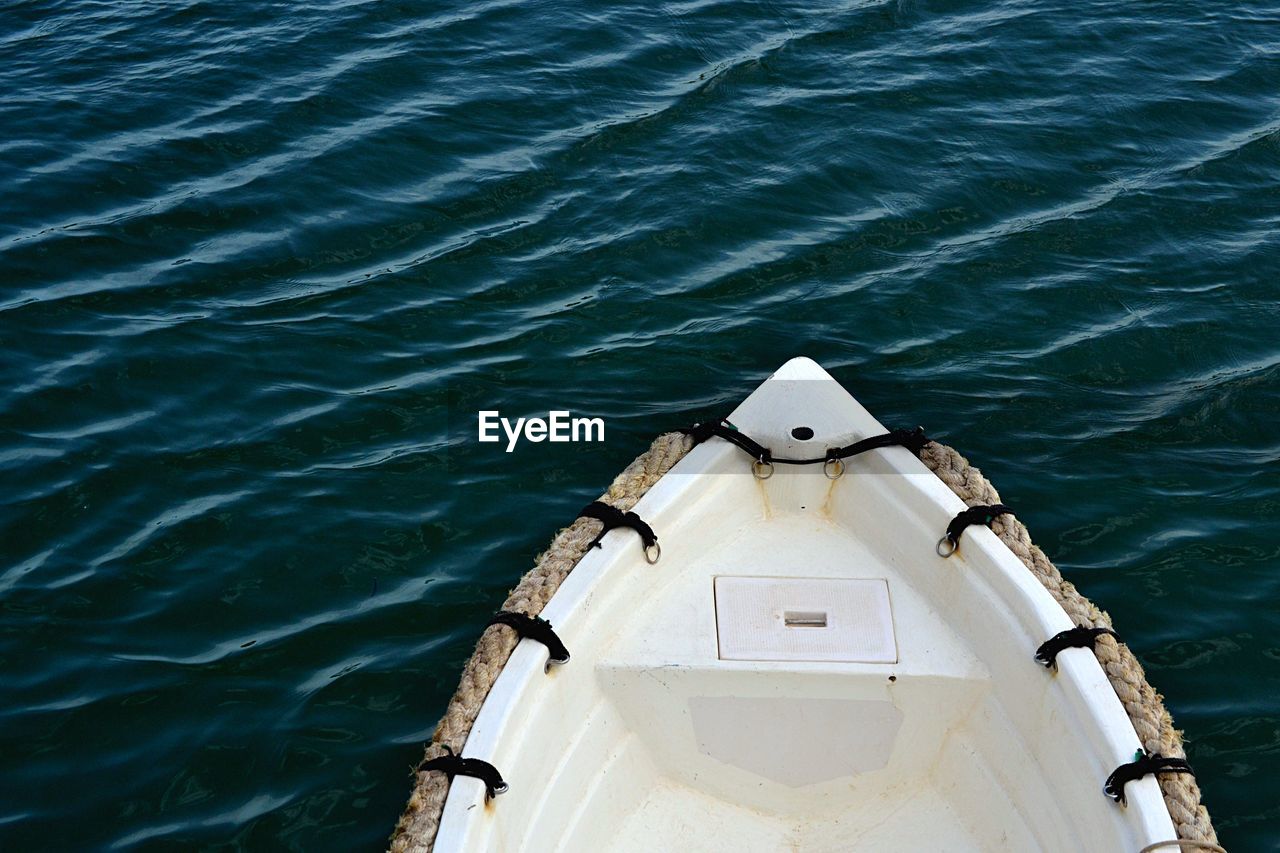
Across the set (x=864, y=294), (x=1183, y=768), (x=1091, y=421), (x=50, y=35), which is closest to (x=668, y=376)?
(x=864, y=294)

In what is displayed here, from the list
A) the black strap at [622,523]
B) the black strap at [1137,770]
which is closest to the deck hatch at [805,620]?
the black strap at [622,523]

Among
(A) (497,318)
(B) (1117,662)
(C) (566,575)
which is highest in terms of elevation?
(A) (497,318)

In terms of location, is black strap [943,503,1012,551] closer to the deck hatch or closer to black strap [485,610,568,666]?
the deck hatch

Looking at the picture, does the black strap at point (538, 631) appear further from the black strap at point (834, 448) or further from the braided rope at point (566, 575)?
the black strap at point (834, 448)

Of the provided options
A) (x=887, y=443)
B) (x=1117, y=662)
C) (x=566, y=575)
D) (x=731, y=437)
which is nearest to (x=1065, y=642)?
(x=1117, y=662)

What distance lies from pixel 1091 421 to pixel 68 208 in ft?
22.2

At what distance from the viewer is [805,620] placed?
5.42 m

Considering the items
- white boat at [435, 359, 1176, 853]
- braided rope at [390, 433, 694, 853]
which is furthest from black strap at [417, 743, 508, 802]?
white boat at [435, 359, 1176, 853]

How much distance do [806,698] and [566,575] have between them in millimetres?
1111

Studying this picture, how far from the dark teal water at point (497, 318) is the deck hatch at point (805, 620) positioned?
4.12ft

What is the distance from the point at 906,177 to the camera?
355 inches

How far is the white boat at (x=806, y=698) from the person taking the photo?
471cm

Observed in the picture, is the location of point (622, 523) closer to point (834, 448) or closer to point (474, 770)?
point (834, 448)

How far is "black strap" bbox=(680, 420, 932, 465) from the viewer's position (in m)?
5.80
